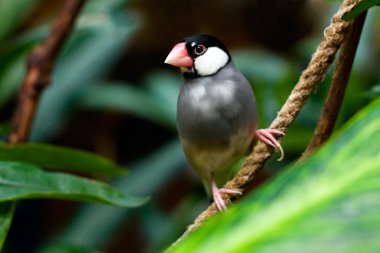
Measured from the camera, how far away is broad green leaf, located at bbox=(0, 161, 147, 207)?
93 cm

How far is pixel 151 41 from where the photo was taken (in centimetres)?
315

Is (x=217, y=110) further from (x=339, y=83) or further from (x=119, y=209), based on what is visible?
(x=119, y=209)

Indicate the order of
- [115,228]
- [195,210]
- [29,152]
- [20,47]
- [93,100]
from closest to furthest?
[29,152], [20,47], [195,210], [115,228], [93,100]

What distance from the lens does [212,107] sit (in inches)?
40.9

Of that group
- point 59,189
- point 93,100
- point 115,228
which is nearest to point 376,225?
point 59,189

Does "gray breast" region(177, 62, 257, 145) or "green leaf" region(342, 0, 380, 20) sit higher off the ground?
"green leaf" region(342, 0, 380, 20)

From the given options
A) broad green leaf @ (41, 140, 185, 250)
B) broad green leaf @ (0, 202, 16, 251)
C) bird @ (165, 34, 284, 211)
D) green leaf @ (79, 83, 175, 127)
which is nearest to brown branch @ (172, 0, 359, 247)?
bird @ (165, 34, 284, 211)

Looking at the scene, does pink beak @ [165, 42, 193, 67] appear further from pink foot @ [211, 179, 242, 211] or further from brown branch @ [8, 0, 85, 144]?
brown branch @ [8, 0, 85, 144]

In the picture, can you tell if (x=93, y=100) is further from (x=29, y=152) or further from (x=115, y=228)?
(x=29, y=152)

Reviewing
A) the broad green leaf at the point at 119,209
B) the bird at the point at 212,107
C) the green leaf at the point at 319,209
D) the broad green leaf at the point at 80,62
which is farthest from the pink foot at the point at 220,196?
the broad green leaf at the point at 80,62

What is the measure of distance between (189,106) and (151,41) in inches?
84.4

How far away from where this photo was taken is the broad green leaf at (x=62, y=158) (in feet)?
3.92

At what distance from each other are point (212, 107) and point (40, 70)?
48 centimetres

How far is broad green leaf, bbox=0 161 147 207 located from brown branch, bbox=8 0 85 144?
42 cm
